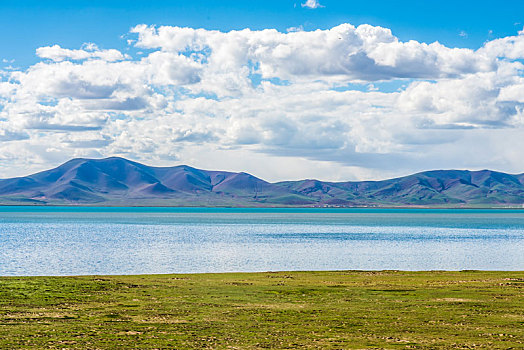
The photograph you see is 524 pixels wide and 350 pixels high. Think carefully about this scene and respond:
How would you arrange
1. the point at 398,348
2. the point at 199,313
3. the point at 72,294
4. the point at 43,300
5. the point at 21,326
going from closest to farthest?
the point at 398,348 → the point at 21,326 → the point at 199,313 → the point at 43,300 → the point at 72,294

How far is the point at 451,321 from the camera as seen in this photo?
92.5 feet

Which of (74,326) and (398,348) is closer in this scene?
(398,348)

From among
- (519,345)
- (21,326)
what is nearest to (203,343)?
(21,326)

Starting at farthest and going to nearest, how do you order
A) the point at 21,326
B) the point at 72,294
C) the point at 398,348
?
the point at 72,294 < the point at 21,326 < the point at 398,348

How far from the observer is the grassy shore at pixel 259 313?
23750 millimetres

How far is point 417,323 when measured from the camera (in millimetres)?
27625

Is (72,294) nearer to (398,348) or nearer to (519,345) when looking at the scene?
(398,348)

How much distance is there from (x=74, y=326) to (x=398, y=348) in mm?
13254

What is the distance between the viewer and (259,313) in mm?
30547

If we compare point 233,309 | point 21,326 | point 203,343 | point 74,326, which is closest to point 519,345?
point 203,343

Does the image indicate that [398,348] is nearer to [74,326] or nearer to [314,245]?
[74,326]

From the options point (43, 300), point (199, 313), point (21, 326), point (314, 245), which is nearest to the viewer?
point (21, 326)

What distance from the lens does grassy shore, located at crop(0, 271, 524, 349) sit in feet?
→ 77.9

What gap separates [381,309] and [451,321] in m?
4.33
